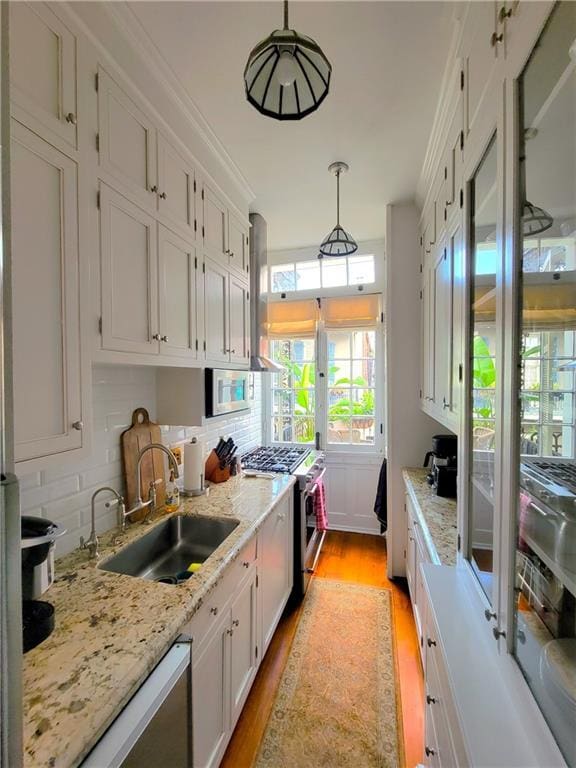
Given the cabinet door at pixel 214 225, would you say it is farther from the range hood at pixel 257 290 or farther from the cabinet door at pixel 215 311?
the range hood at pixel 257 290

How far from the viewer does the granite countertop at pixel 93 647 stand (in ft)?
2.19

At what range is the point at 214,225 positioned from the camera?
1.99m

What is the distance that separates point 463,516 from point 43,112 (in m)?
1.88

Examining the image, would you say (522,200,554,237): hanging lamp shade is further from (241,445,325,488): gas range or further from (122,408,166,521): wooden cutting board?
(241,445,325,488): gas range

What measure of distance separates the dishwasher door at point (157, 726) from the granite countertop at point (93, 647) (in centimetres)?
3

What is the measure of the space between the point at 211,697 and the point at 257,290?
2.49 meters

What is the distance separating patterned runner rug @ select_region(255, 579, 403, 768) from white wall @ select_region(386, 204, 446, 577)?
68 cm

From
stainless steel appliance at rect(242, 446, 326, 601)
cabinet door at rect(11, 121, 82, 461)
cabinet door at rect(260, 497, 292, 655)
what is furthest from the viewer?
stainless steel appliance at rect(242, 446, 326, 601)

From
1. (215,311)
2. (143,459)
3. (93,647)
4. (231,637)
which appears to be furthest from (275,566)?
(215,311)

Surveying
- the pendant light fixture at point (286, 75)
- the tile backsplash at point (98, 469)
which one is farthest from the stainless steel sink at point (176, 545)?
the pendant light fixture at point (286, 75)

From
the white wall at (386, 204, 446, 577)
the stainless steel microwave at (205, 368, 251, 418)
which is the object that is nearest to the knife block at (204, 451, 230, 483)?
the stainless steel microwave at (205, 368, 251, 418)

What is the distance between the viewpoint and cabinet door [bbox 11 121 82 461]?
0.89 m

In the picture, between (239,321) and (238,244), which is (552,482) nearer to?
(239,321)

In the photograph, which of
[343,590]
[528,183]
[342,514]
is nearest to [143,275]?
[528,183]
